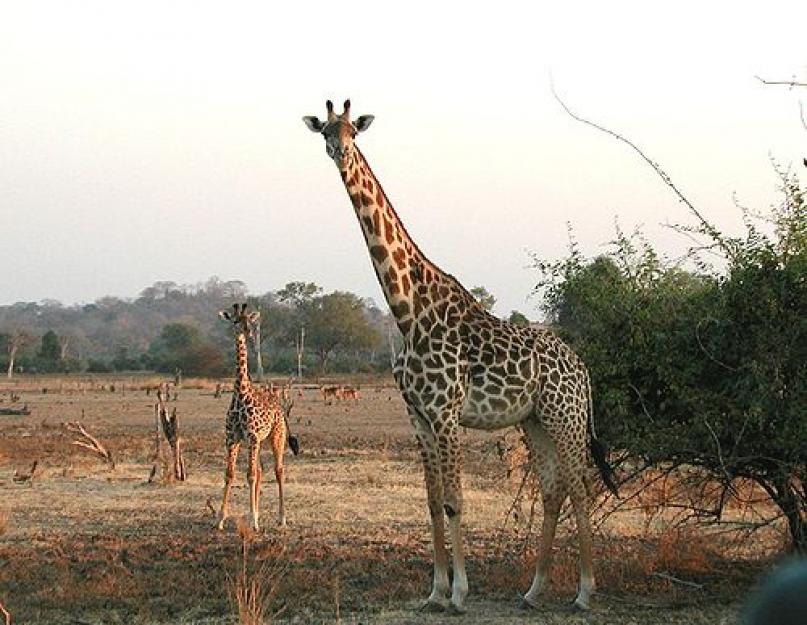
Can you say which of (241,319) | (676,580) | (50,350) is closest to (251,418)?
(241,319)

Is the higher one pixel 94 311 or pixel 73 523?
pixel 94 311

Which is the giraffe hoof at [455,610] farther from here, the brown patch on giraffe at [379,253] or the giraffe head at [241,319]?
the giraffe head at [241,319]

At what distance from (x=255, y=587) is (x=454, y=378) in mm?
2180

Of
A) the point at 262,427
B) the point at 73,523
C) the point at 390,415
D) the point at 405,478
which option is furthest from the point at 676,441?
the point at 390,415

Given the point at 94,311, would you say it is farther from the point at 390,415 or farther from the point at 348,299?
the point at 390,415

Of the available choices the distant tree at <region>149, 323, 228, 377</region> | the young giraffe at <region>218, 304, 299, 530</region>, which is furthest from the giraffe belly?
the distant tree at <region>149, 323, 228, 377</region>

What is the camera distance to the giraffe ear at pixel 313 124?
862cm

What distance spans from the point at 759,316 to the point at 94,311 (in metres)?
183

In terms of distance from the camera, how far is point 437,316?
341 inches

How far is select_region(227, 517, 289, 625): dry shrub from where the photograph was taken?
664 centimetres

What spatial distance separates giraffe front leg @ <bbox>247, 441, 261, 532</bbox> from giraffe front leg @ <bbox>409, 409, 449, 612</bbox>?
15.3 feet

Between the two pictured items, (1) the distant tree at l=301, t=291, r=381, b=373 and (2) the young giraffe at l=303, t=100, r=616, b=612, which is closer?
(2) the young giraffe at l=303, t=100, r=616, b=612

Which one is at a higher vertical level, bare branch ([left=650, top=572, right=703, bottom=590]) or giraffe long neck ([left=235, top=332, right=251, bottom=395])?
giraffe long neck ([left=235, top=332, right=251, bottom=395])

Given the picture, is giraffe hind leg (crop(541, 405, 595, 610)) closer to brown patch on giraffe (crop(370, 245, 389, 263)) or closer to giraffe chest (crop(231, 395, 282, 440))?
brown patch on giraffe (crop(370, 245, 389, 263))
